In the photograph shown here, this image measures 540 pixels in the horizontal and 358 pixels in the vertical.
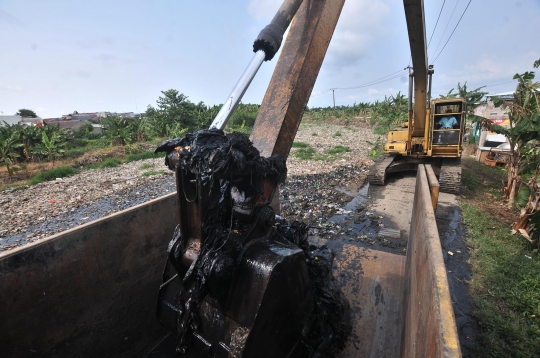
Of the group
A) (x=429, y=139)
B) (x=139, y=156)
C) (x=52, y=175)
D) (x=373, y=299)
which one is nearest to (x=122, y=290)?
(x=373, y=299)

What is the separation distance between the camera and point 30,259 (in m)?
1.83

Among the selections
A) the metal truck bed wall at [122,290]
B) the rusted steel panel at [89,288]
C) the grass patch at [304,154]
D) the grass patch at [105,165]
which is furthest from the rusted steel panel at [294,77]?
the grass patch at [105,165]

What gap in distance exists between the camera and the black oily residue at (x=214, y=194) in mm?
1440

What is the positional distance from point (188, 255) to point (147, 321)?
133 cm

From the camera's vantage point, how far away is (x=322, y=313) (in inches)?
77.8

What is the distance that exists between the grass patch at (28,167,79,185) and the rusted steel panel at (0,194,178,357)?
10331 mm

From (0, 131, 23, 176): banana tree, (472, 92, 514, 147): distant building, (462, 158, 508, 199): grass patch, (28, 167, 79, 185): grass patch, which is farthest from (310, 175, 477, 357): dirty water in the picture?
(0, 131, 23, 176): banana tree

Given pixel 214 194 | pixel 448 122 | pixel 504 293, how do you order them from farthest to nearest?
pixel 448 122, pixel 504 293, pixel 214 194

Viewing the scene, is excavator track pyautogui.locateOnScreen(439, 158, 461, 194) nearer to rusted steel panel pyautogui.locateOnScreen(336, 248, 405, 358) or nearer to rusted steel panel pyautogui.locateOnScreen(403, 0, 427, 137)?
rusted steel panel pyautogui.locateOnScreen(403, 0, 427, 137)

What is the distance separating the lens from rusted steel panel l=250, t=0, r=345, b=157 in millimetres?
2109

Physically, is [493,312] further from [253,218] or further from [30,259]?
[30,259]

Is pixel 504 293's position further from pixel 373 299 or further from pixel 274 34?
pixel 274 34

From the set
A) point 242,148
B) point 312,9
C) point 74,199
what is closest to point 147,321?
point 242,148

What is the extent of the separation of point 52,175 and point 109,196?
4.76 metres
